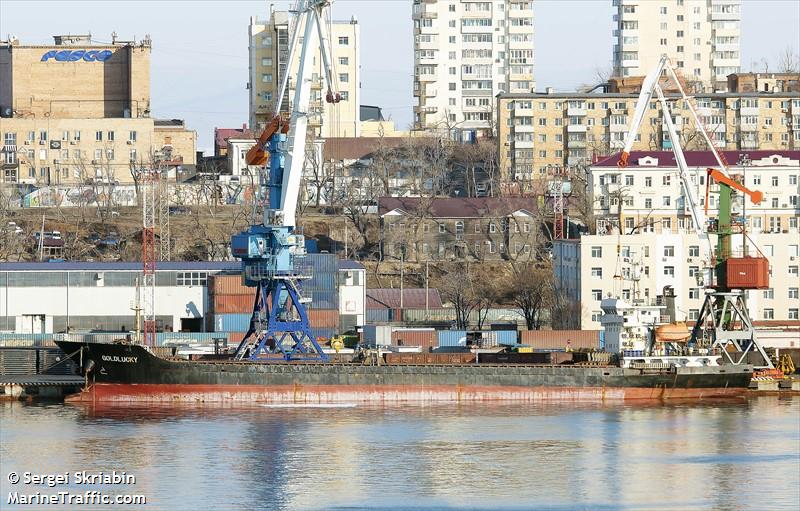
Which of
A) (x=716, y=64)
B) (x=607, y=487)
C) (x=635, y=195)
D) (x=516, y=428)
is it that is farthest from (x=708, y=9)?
(x=607, y=487)

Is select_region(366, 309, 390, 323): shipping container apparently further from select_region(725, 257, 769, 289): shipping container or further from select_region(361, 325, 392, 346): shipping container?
select_region(725, 257, 769, 289): shipping container

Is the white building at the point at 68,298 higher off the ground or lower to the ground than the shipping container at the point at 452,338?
higher

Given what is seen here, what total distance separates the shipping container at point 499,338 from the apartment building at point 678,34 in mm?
83537

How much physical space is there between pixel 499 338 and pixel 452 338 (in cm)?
263

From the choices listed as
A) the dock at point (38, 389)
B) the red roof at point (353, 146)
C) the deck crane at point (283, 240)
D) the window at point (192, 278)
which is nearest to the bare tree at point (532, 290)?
the window at point (192, 278)

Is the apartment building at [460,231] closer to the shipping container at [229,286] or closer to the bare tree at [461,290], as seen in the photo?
the bare tree at [461,290]

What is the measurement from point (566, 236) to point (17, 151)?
1946 inches

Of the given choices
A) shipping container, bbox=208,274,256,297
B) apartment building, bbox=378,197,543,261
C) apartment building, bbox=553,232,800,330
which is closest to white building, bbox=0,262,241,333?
shipping container, bbox=208,274,256,297

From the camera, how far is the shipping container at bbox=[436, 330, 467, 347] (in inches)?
3457

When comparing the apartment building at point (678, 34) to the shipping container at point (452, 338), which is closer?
the shipping container at point (452, 338)

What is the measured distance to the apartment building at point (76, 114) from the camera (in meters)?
139

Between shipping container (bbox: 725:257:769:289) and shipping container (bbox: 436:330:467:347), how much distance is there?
1479 cm

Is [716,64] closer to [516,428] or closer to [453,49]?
[453,49]

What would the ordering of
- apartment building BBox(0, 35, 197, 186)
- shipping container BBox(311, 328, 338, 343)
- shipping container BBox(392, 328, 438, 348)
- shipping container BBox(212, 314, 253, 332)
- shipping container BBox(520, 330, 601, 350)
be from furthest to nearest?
A: apartment building BBox(0, 35, 197, 186) → shipping container BBox(311, 328, 338, 343) → shipping container BBox(520, 330, 601, 350) → shipping container BBox(212, 314, 253, 332) → shipping container BBox(392, 328, 438, 348)
